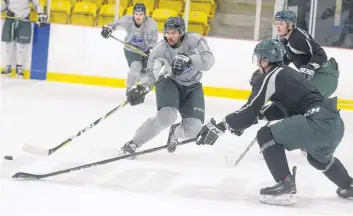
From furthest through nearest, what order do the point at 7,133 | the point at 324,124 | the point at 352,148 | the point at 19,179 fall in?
the point at 352,148 → the point at 7,133 → the point at 19,179 → the point at 324,124

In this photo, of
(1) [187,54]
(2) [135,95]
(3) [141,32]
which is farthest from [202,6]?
(2) [135,95]

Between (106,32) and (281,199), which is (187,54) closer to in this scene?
(281,199)

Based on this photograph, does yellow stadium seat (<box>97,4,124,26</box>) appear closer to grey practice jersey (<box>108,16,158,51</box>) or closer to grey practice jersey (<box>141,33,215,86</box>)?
grey practice jersey (<box>108,16,158,51</box>)

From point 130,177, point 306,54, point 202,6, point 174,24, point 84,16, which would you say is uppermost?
point 202,6

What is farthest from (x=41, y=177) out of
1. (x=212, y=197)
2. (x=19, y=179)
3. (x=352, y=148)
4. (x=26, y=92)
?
(x=26, y=92)

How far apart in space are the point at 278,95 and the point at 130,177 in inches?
38.9

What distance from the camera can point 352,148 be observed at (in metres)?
4.88

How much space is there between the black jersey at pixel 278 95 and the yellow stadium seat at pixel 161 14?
5499mm

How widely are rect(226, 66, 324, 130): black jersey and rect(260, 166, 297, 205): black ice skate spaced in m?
0.32

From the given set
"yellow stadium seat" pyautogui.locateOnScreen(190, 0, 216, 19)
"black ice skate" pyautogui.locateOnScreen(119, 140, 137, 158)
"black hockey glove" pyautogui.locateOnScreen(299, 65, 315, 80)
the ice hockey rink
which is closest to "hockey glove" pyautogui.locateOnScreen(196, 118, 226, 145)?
the ice hockey rink

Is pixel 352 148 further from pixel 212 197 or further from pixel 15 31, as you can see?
pixel 15 31

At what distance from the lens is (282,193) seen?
2936mm

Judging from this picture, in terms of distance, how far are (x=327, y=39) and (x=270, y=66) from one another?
4.82m

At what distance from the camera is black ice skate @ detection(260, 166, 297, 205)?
2938 millimetres
